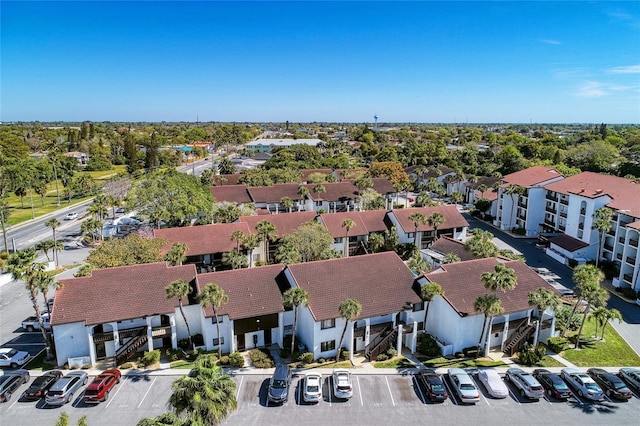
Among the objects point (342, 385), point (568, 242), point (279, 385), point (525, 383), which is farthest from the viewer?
point (568, 242)

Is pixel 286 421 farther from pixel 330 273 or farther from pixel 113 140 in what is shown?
pixel 113 140

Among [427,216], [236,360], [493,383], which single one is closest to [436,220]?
[427,216]

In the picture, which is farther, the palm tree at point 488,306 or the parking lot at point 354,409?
the palm tree at point 488,306

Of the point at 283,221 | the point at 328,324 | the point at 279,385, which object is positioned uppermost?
the point at 283,221

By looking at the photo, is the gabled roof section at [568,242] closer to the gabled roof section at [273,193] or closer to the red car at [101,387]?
the gabled roof section at [273,193]

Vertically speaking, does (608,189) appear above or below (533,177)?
above

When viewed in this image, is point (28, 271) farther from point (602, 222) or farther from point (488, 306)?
point (602, 222)

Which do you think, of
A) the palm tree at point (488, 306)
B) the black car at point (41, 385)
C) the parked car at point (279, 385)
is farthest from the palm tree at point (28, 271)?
the palm tree at point (488, 306)
